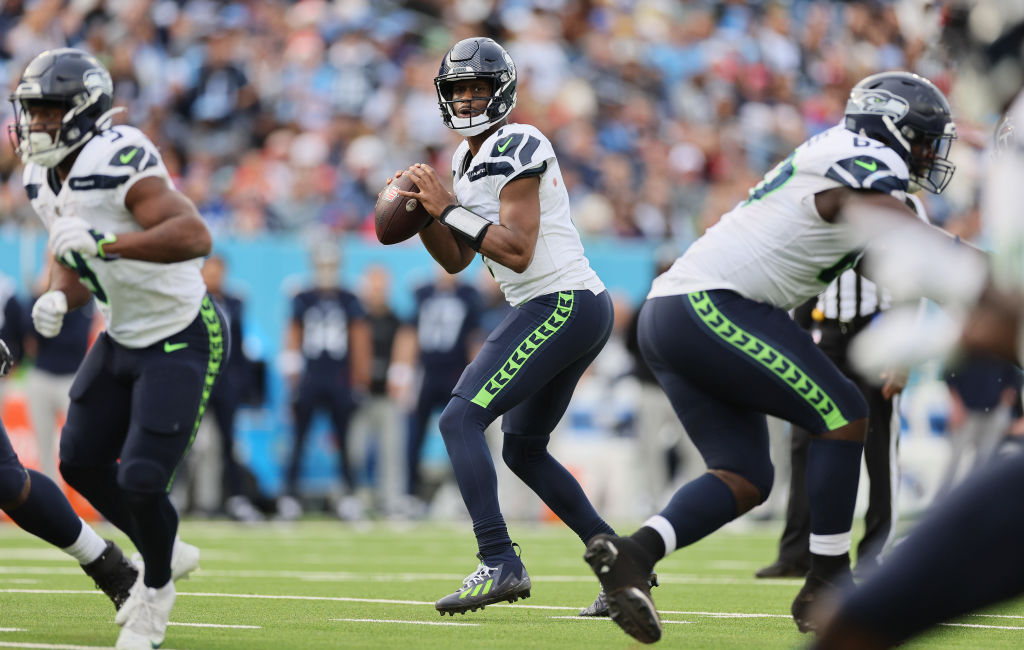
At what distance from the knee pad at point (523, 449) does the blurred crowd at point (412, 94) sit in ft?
26.0

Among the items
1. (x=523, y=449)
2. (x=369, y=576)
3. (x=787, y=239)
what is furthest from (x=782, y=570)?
(x=787, y=239)

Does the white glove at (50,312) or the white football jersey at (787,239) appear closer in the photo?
the white glove at (50,312)

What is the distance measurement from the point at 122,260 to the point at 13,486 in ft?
2.90

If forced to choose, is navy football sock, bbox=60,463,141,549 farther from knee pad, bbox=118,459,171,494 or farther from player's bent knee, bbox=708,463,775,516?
player's bent knee, bbox=708,463,775,516

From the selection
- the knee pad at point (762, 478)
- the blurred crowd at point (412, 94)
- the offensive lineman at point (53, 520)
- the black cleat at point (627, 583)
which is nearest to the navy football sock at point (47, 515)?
the offensive lineman at point (53, 520)

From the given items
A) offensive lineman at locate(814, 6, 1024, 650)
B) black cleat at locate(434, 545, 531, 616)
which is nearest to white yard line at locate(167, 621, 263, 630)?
black cleat at locate(434, 545, 531, 616)

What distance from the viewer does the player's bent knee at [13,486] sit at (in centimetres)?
508

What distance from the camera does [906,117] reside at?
201 inches

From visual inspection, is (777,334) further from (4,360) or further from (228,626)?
(4,360)

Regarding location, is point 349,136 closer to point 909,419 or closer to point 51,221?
point 909,419

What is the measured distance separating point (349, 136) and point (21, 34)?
10.8 feet

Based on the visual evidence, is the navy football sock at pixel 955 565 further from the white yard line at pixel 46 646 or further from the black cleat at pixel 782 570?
the black cleat at pixel 782 570

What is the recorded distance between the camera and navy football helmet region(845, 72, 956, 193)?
5.11 metres

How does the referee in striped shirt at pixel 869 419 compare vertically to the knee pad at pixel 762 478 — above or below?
below
